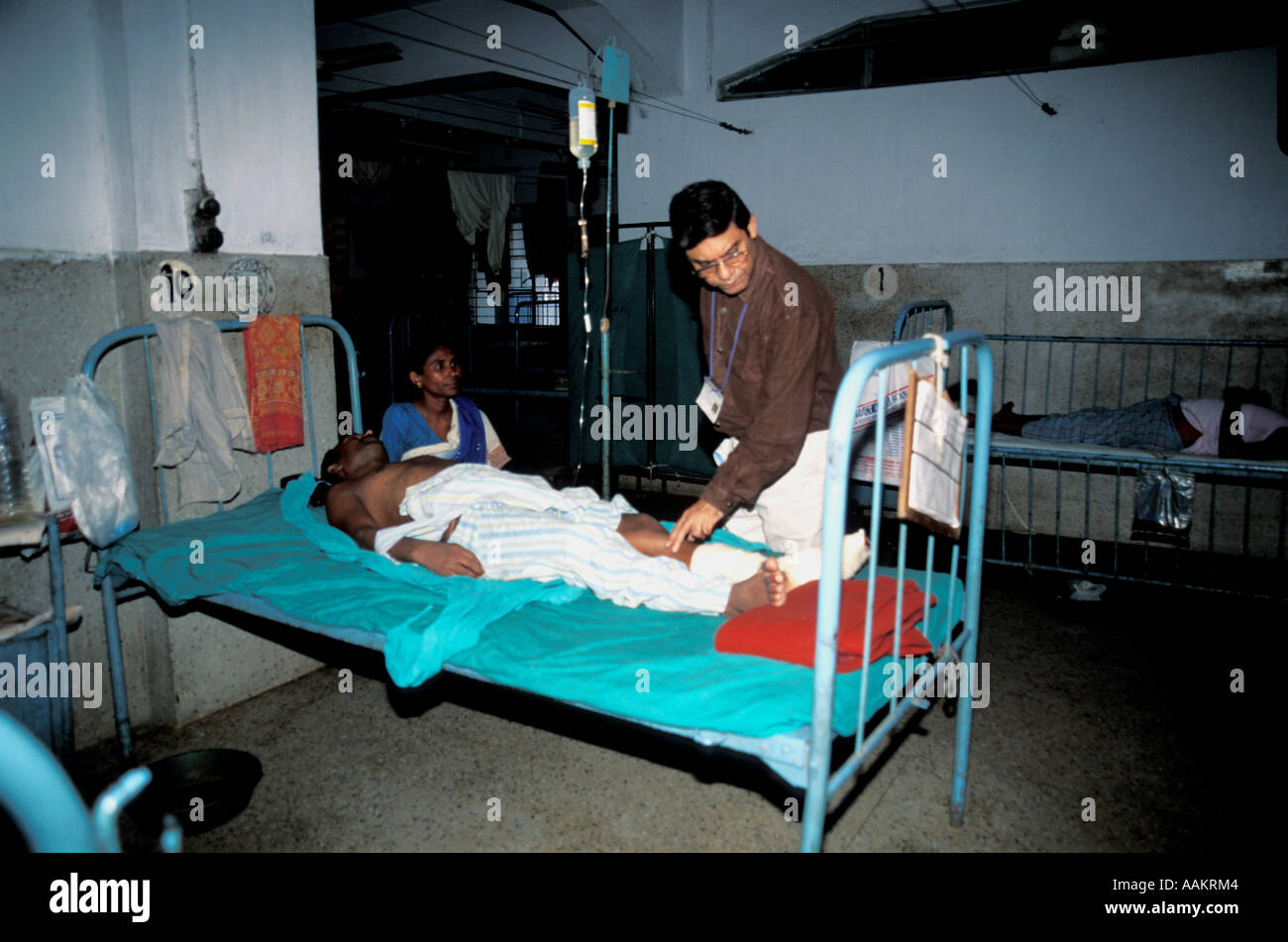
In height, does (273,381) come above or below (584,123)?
below

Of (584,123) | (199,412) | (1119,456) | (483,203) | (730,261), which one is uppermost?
(483,203)

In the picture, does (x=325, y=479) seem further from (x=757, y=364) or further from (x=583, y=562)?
(x=757, y=364)

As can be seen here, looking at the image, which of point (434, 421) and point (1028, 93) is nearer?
point (434, 421)

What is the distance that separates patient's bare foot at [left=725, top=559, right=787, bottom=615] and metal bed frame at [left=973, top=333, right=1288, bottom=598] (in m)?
2.71

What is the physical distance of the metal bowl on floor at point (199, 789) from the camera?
2670 mm

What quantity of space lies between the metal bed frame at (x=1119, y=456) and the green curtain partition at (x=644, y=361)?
7.44ft

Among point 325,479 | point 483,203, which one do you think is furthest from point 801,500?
point 483,203

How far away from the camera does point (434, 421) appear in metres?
4.33

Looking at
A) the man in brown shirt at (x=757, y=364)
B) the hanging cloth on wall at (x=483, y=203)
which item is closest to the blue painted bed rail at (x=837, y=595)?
the man in brown shirt at (x=757, y=364)

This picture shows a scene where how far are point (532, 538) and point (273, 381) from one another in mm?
1613

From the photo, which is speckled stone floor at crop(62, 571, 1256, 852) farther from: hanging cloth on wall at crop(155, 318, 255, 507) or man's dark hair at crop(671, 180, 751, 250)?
man's dark hair at crop(671, 180, 751, 250)

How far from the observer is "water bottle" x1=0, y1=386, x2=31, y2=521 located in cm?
281

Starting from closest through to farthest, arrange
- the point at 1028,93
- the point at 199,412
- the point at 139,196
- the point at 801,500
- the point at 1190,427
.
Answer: the point at 801,500 → the point at 139,196 → the point at 199,412 → the point at 1190,427 → the point at 1028,93
